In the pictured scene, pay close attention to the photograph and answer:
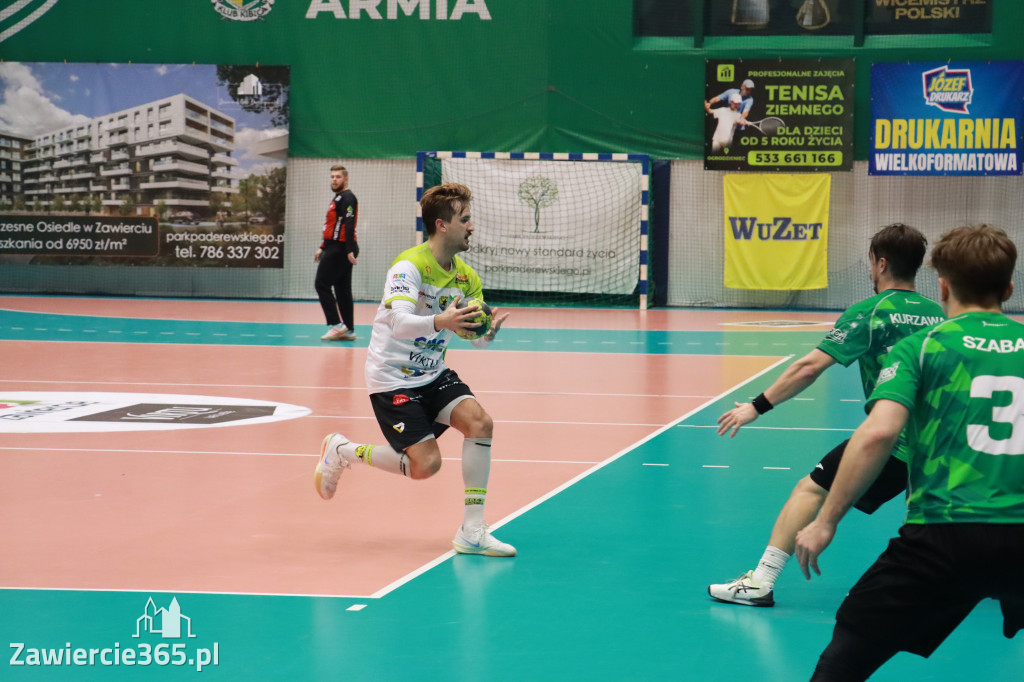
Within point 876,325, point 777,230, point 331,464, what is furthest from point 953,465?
point 777,230

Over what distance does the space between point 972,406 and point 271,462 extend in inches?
218

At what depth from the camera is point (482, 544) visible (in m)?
5.57

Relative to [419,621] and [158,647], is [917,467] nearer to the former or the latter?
[419,621]

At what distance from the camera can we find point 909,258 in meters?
4.67

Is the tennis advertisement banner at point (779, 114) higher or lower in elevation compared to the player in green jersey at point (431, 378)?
higher

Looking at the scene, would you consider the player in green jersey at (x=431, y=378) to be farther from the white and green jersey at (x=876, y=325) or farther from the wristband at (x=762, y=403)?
the white and green jersey at (x=876, y=325)

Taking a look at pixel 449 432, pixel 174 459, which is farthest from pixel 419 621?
pixel 449 432

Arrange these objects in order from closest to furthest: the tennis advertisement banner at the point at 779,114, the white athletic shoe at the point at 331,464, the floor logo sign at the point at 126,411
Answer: the white athletic shoe at the point at 331,464 < the floor logo sign at the point at 126,411 < the tennis advertisement banner at the point at 779,114

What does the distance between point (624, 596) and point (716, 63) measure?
19739 millimetres

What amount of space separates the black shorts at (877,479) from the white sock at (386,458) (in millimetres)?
2014

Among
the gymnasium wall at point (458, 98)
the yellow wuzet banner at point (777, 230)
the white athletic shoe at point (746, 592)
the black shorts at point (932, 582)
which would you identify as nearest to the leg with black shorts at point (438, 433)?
the white athletic shoe at point (746, 592)

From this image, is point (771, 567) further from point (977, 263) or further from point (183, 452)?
point (183, 452)

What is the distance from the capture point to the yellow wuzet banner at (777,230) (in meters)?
23.3

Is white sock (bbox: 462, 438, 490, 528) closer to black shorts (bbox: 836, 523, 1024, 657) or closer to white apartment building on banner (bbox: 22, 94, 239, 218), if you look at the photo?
black shorts (bbox: 836, 523, 1024, 657)
